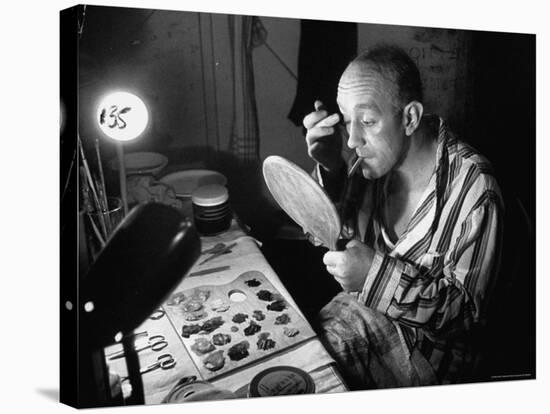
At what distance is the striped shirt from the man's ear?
0.43 feet

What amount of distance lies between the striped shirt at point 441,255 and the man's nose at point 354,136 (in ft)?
0.51

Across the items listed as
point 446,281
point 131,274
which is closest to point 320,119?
point 446,281

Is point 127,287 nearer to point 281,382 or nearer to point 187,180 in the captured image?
point 187,180

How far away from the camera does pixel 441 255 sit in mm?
4168

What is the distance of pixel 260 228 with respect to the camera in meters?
3.94

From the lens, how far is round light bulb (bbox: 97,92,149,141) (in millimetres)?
3584

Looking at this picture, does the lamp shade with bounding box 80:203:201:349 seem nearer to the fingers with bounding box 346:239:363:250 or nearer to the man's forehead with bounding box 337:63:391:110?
the fingers with bounding box 346:239:363:250

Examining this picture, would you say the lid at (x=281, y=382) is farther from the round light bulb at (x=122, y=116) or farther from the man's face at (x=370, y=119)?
the round light bulb at (x=122, y=116)

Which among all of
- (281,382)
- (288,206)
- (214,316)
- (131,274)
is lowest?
(281,382)

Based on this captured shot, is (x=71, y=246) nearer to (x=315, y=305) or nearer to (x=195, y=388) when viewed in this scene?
(x=195, y=388)

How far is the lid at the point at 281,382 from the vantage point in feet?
12.7

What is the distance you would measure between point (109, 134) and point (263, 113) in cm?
67

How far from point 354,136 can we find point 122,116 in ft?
3.39

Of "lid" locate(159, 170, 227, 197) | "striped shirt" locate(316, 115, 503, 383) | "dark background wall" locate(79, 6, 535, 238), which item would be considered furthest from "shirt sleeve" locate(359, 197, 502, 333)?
"lid" locate(159, 170, 227, 197)
